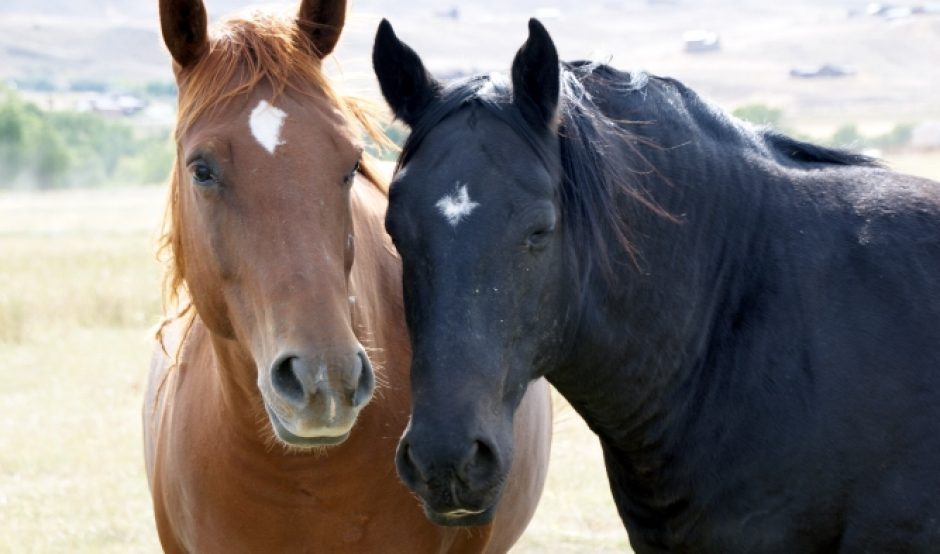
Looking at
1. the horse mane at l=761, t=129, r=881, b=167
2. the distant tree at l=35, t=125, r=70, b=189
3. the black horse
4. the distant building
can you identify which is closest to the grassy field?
the black horse

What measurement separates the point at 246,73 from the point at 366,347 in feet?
3.49

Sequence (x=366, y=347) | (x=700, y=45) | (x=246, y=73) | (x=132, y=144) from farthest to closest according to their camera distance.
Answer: (x=700, y=45) → (x=132, y=144) → (x=366, y=347) → (x=246, y=73)

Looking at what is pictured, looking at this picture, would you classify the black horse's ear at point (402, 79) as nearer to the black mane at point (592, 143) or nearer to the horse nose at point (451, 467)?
the black mane at point (592, 143)

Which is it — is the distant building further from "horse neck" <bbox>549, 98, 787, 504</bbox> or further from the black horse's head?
the black horse's head

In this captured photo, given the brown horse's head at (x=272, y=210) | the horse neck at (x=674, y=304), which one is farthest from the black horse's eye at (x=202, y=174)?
the horse neck at (x=674, y=304)

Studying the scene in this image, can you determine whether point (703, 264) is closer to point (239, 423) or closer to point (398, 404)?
point (398, 404)

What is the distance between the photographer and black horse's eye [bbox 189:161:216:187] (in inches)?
149

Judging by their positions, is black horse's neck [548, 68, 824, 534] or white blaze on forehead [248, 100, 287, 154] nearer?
white blaze on forehead [248, 100, 287, 154]

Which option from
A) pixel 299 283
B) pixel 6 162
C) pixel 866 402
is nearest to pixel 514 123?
pixel 299 283

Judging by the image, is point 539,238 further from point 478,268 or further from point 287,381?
point 287,381

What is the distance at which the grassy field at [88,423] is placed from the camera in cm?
821

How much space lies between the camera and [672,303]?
421cm

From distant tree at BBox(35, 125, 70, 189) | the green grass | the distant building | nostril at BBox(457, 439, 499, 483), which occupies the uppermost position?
nostril at BBox(457, 439, 499, 483)

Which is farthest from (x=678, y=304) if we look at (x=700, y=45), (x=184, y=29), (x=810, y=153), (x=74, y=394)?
(x=700, y=45)
